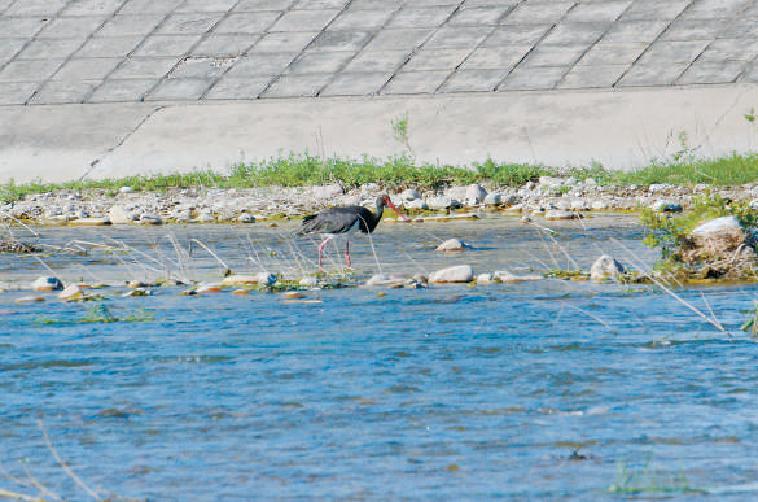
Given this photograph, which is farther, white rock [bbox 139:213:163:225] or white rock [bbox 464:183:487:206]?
white rock [bbox 464:183:487:206]

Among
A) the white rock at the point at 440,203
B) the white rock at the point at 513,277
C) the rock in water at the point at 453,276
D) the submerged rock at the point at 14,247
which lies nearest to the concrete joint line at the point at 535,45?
the white rock at the point at 440,203

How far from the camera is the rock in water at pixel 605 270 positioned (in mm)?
15258

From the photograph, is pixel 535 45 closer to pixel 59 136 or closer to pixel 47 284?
pixel 59 136

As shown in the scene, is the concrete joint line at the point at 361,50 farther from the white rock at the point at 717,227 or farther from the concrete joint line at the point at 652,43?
the white rock at the point at 717,227

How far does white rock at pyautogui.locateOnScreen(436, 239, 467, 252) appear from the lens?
18.8 meters

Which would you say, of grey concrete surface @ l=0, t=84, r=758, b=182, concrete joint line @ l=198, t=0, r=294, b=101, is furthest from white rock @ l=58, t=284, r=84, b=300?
concrete joint line @ l=198, t=0, r=294, b=101

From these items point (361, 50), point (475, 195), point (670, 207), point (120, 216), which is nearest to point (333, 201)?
point (475, 195)

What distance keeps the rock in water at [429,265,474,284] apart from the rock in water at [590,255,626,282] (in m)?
1.08

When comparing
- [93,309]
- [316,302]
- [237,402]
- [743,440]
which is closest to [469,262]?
[316,302]

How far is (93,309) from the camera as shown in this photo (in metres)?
13.5

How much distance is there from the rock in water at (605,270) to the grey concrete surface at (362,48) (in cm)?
1612

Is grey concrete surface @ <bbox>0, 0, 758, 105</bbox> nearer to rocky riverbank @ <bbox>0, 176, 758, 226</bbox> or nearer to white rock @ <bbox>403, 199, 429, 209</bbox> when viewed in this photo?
rocky riverbank @ <bbox>0, 176, 758, 226</bbox>

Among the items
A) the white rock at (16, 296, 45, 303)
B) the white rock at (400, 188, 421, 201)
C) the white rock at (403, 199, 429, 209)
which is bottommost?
the white rock at (403, 199, 429, 209)

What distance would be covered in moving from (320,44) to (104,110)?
14.8 feet
